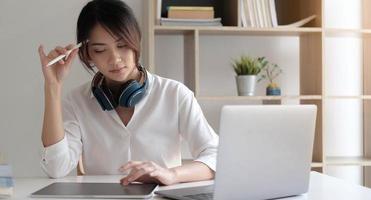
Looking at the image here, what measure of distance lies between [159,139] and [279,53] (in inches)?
57.9

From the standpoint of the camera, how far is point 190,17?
2.81m

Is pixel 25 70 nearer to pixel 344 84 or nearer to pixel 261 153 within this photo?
pixel 344 84

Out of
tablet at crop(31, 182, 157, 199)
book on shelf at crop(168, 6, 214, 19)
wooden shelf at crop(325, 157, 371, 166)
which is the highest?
book on shelf at crop(168, 6, 214, 19)

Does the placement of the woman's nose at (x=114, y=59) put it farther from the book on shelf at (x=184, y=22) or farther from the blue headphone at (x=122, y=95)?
the book on shelf at (x=184, y=22)

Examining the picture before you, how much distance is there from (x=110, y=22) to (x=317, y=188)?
90 centimetres

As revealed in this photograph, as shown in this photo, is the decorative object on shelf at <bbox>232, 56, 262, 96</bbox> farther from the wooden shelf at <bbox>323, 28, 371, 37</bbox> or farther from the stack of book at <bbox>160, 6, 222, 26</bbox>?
the wooden shelf at <bbox>323, 28, 371, 37</bbox>

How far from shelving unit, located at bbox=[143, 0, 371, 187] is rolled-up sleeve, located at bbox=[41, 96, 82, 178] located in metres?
Result: 0.87

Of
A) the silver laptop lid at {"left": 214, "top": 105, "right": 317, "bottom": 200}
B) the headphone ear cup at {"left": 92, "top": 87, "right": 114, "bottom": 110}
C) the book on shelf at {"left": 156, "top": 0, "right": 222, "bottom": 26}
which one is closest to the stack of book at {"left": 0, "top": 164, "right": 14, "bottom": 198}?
the silver laptop lid at {"left": 214, "top": 105, "right": 317, "bottom": 200}

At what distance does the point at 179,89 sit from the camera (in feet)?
6.52

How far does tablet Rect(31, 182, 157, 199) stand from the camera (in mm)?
1240

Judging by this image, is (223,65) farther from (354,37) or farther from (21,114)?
Answer: (21,114)

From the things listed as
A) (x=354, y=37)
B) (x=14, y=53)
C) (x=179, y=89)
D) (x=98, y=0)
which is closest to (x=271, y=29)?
(x=354, y=37)

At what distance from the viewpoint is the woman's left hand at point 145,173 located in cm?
142

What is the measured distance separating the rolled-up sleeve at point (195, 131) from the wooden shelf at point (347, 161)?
127 cm
